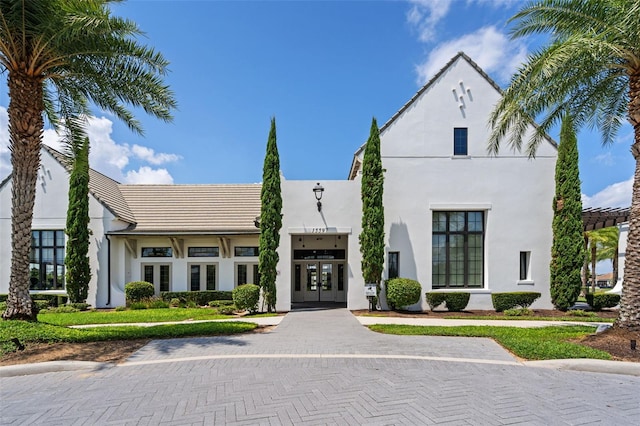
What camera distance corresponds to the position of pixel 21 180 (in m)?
9.27

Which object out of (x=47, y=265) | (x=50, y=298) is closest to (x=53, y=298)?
(x=50, y=298)

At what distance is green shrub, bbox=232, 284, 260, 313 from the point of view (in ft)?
48.8

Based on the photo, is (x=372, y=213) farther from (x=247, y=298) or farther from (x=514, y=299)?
(x=514, y=299)

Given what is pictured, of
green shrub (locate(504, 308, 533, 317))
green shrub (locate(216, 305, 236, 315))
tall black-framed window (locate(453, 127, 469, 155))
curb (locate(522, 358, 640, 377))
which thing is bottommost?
green shrub (locate(216, 305, 236, 315))

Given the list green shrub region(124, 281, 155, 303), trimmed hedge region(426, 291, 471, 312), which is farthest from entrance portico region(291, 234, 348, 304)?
green shrub region(124, 281, 155, 303)

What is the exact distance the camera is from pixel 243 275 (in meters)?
20.6

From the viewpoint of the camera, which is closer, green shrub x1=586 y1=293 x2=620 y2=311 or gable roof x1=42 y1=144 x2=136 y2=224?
green shrub x1=586 y1=293 x2=620 y2=311

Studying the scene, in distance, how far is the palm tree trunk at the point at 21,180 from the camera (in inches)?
360

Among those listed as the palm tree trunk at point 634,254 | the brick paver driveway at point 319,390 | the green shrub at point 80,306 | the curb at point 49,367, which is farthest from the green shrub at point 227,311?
the palm tree trunk at point 634,254

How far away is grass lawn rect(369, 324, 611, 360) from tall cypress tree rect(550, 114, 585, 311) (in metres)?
5.14

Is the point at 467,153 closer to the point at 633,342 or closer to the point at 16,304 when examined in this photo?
the point at 633,342

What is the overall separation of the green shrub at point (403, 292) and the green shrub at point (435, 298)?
89 cm

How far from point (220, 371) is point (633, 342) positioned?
8.81 meters

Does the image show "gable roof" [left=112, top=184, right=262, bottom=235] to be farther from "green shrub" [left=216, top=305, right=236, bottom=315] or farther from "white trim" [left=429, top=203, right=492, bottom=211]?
"white trim" [left=429, top=203, right=492, bottom=211]
